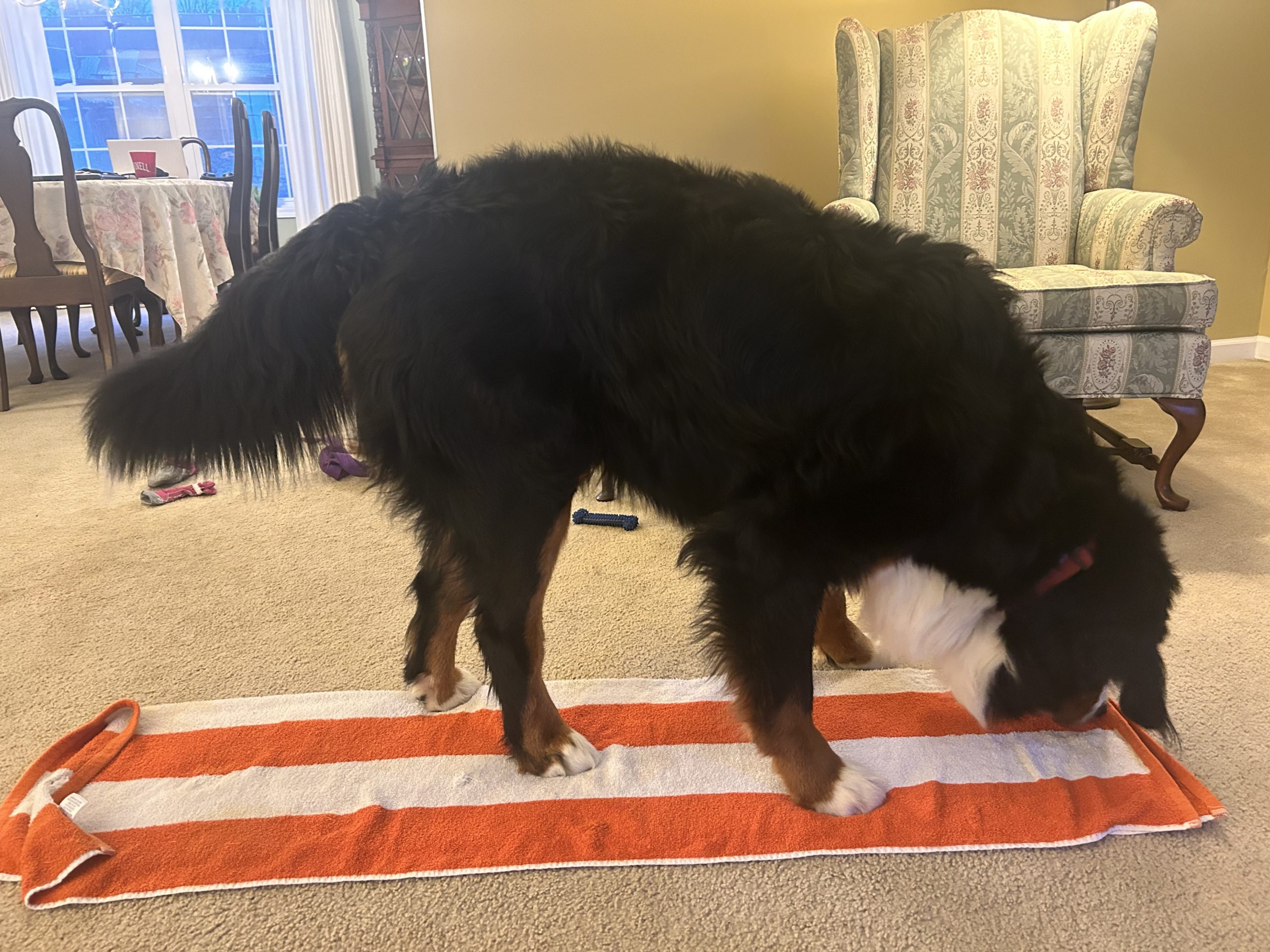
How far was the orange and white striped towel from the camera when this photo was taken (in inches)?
41.9

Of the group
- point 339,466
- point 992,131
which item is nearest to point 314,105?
point 339,466

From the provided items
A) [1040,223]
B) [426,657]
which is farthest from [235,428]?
[1040,223]

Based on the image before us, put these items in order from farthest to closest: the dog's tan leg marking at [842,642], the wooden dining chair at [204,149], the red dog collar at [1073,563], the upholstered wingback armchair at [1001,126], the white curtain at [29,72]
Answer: the white curtain at [29,72] < the wooden dining chair at [204,149] < the upholstered wingback armchair at [1001,126] < the dog's tan leg marking at [842,642] < the red dog collar at [1073,563]

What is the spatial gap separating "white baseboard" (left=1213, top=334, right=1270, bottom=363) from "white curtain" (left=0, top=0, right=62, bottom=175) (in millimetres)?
7571

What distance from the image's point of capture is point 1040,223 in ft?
9.13

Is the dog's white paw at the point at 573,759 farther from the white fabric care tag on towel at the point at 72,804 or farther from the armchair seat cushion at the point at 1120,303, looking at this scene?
the armchair seat cushion at the point at 1120,303

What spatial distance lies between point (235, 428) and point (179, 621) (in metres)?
0.87

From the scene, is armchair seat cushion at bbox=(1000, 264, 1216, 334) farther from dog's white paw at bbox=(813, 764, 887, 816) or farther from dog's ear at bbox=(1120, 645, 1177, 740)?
dog's white paw at bbox=(813, 764, 887, 816)

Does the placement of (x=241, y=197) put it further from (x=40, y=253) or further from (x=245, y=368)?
(x=245, y=368)

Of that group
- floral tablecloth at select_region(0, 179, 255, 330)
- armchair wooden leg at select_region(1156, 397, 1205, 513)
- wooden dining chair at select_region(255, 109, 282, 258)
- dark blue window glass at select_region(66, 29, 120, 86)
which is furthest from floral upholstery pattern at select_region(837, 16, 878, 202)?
dark blue window glass at select_region(66, 29, 120, 86)

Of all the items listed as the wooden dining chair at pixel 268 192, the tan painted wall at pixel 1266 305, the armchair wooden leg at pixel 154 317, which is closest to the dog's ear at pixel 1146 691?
the tan painted wall at pixel 1266 305

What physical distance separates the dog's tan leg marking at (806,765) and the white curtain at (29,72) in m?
6.90

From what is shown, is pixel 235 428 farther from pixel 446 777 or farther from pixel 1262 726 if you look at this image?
pixel 1262 726

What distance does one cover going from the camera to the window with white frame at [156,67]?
596 cm
